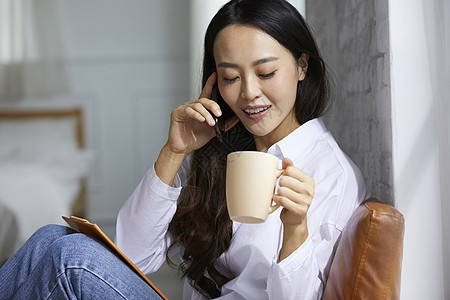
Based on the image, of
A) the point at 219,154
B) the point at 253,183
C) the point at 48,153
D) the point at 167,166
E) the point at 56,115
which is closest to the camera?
the point at 253,183

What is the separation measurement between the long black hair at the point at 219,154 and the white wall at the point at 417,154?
210mm

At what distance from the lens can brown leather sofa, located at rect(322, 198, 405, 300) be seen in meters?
0.89

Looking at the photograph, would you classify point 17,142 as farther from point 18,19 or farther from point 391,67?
point 391,67

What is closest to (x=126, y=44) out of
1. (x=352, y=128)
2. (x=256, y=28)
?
(x=352, y=128)

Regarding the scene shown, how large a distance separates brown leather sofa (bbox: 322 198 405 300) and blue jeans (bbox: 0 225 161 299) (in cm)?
37

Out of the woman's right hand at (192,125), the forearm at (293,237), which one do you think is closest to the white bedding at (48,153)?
the woman's right hand at (192,125)

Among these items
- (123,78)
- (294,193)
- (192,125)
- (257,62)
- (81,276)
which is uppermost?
(123,78)

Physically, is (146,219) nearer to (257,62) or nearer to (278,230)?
(278,230)

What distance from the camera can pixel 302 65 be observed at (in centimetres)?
120

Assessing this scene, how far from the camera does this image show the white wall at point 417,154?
1.06 meters

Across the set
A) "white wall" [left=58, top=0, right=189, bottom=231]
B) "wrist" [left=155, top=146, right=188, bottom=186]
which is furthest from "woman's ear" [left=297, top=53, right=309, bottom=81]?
"white wall" [left=58, top=0, right=189, bottom=231]

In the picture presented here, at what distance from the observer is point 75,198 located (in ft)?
10.6

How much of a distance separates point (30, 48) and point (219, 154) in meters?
2.48

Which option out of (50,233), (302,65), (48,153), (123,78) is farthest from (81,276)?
(123,78)
